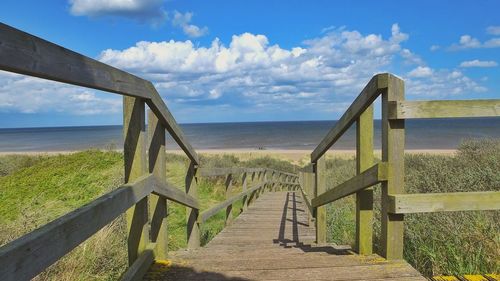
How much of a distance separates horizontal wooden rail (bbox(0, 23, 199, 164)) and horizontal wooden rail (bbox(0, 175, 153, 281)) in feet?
1.65

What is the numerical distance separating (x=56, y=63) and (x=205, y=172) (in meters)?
3.91

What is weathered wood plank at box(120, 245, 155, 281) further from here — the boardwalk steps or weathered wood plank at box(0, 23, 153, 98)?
Answer: weathered wood plank at box(0, 23, 153, 98)

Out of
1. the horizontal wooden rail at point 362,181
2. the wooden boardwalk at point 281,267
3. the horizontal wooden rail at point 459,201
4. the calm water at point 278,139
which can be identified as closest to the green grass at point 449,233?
the horizontal wooden rail at point 362,181

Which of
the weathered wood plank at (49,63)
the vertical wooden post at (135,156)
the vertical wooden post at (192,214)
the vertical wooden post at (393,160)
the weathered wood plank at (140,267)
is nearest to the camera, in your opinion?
the weathered wood plank at (49,63)

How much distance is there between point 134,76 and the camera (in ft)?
8.61

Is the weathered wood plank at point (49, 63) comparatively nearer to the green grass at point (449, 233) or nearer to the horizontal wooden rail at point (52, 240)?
the horizontal wooden rail at point (52, 240)

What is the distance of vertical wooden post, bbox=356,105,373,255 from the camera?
3592 mm

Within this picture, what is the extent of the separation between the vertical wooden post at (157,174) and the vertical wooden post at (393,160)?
1.62 meters

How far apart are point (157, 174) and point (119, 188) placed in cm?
97

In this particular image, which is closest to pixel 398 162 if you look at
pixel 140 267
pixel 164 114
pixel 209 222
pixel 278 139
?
pixel 164 114

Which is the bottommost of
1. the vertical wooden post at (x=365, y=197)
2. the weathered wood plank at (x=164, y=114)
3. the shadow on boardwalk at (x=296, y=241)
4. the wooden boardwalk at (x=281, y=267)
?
the shadow on boardwalk at (x=296, y=241)

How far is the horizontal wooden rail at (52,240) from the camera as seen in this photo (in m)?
1.27

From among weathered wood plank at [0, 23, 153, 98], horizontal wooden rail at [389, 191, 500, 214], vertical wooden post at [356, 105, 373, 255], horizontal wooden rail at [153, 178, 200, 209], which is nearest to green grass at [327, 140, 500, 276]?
vertical wooden post at [356, 105, 373, 255]

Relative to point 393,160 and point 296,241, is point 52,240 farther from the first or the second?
point 296,241
